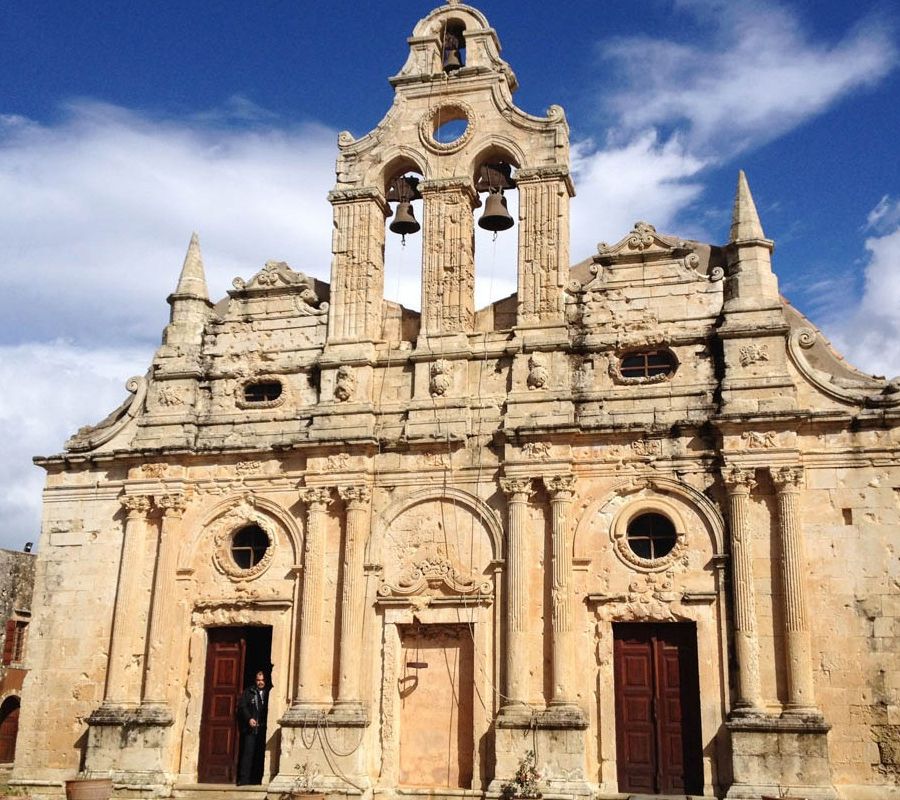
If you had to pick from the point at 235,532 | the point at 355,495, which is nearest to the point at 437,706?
the point at 355,495

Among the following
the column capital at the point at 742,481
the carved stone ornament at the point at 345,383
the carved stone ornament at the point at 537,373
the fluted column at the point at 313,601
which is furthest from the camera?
A: the carved stone ornament at the point at 345,383

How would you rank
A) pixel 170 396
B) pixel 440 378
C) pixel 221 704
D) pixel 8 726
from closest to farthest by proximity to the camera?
1. pixel 221 704
2. pixel 440 378
3. pixel 170 396
4. pixel 8 726

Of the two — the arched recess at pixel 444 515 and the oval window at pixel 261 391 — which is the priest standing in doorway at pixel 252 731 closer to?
the arched recess at pixel 444 515

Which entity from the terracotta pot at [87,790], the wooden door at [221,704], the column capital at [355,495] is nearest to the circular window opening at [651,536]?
the column capital at [355,495]

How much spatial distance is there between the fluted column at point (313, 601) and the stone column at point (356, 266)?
9.69 ft

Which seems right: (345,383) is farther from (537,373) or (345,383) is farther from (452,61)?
(452,61)

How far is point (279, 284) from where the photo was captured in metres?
20.3

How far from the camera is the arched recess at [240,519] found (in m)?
18.7

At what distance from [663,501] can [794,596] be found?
240 cm

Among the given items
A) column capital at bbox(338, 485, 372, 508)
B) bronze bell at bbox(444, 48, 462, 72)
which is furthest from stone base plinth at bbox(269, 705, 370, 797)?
bronze bell at bbox(444, 48, 462, 72)

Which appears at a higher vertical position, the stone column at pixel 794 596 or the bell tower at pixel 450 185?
the bell tower at pixel 450 185

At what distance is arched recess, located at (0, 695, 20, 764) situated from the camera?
29.8m

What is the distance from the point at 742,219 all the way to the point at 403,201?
631cm

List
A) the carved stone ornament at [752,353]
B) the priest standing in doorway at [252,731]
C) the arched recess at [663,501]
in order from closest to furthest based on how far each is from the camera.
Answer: the arched recess at [663,501]
the carved stone ornament at [752,353]
the priest standing in doorway at [252,731]
